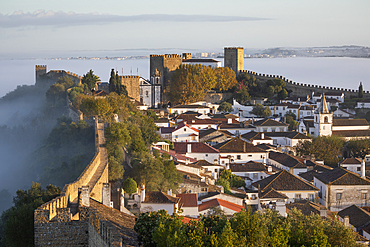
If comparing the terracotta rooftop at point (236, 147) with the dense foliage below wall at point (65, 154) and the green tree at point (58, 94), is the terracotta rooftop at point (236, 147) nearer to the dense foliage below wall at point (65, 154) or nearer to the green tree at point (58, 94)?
the dense foliage below wall at point (65, 154)

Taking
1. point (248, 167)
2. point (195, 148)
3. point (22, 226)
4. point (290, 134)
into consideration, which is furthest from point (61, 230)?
point (290, 134)

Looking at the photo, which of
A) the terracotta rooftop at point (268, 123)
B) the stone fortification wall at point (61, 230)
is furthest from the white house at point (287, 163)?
the stone fortification wall at point (61, 230)

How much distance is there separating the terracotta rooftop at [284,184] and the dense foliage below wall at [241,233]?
12252 mm

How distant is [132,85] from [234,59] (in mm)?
17436

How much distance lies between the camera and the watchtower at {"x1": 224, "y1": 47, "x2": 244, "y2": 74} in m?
61.0

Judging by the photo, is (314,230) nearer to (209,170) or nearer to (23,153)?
Result: (209,170)

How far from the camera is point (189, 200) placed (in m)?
18.5

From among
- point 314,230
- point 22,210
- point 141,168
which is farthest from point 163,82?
point 314,230

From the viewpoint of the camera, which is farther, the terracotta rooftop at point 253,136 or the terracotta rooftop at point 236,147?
the terracotta rooftop at point 253,136

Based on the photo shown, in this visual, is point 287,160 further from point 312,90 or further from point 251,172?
point 312,90

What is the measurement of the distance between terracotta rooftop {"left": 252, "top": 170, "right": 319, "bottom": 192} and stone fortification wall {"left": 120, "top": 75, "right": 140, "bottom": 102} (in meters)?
25.6

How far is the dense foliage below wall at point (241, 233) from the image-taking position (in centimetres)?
892

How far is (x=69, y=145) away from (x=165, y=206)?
1171cm

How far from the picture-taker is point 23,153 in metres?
38.4
